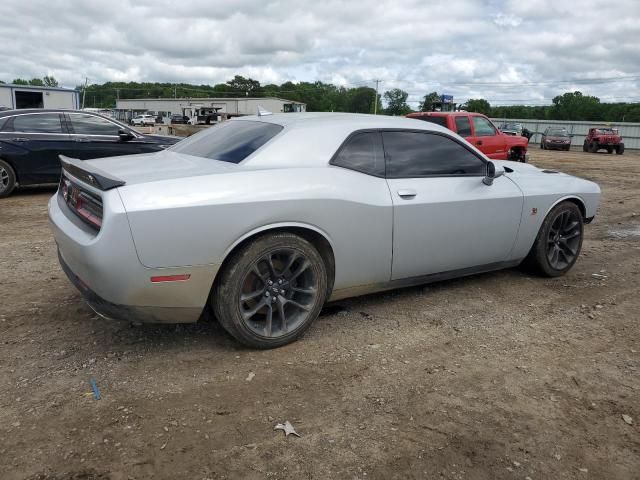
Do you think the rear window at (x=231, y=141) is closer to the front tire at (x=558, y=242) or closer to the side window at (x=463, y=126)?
the front tire at (x=558, y=242)

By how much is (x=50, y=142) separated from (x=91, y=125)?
2.39ft

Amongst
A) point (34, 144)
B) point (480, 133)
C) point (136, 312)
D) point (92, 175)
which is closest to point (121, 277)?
point (136, 312)

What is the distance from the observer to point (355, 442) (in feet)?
8.07

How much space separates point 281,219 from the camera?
10.3 feet

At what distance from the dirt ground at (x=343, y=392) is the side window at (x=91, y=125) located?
5.07 m

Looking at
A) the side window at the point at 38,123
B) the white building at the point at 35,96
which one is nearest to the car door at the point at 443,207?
the side window at the point at 38,123

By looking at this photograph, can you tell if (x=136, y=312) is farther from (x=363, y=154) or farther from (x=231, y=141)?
(x=363, y=154)

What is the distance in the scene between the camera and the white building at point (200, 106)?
6850 centimetres

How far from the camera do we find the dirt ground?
7.64ft

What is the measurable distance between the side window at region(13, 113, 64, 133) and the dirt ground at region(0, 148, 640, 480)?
4.99 m

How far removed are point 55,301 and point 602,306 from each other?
4.36 m

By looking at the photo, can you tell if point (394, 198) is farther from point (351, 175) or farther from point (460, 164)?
point (460, 164)

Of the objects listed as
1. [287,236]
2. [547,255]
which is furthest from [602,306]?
[287,236]

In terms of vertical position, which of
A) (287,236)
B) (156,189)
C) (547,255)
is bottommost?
(547,255)
